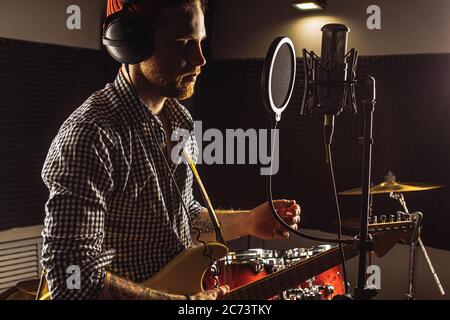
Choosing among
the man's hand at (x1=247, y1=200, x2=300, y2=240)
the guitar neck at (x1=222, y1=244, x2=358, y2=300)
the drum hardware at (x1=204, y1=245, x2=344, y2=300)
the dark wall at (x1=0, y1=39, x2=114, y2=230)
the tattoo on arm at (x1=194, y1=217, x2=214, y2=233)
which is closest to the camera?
the guitar neck at (x1=222, y1=244, x2=358, y2=300)

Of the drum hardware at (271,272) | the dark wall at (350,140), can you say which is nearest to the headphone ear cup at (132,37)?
the drum hardware at (271,272)

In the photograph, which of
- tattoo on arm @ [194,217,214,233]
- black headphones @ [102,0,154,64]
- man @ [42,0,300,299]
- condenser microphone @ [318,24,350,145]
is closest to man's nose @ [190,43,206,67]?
man @ [42,0,300,299]

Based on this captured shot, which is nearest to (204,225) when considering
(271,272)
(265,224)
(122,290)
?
(265,224)

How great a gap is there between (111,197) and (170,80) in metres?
0.34

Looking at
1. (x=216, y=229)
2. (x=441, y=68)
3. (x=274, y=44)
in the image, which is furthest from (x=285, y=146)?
(x=274, y=44)

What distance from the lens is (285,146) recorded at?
4387 mm

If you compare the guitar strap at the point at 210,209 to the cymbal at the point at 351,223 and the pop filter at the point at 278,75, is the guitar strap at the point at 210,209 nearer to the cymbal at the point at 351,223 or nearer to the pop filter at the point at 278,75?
the pop filter at the point at 278,75

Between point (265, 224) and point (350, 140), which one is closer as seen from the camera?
point (265, 224)

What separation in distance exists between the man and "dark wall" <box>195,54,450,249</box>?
272 cm

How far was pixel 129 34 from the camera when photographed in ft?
4.21

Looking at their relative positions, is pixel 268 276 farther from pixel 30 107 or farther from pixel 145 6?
pixel 30 107

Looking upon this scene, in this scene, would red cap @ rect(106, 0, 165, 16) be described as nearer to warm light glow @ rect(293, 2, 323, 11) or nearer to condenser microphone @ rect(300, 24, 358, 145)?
condenser microphone @ rect(300, 24, 358, 145)

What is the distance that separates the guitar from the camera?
1211 millimetres
